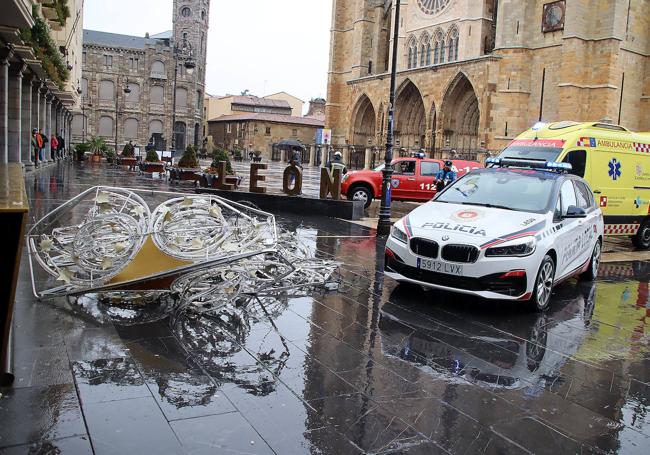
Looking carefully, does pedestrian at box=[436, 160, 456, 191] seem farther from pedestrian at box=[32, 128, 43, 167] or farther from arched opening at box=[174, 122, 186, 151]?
arched opening at box=[174, 122, 186, 151]

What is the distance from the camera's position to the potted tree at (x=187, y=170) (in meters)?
27.4

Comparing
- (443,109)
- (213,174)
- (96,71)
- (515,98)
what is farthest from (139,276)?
(96,71)

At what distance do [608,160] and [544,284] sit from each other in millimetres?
7501

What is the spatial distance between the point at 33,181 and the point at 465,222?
18180 mm

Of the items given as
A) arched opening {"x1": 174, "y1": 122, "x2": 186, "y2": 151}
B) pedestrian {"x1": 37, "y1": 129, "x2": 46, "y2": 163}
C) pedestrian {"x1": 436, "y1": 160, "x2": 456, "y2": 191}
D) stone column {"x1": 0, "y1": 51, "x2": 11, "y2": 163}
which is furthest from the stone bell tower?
pedestrian {"x1": 436, "y1": 160, "x2": 456, "y2": 191}

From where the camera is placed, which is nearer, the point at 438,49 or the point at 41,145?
the point at 41,145

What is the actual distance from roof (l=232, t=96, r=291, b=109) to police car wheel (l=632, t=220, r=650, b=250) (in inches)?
3592

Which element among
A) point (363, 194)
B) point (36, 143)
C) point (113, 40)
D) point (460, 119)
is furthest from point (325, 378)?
point (113, 40)

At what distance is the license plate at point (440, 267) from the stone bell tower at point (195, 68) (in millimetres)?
A: 77462

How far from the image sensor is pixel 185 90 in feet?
265

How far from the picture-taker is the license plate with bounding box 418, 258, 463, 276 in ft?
23.8

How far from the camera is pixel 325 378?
16.3 feet

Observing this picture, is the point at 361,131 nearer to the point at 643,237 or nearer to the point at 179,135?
the point at 179,135

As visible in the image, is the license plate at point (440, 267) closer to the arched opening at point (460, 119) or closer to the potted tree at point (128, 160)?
the potted tree at point (128, 160)
